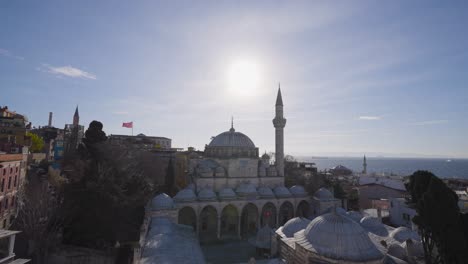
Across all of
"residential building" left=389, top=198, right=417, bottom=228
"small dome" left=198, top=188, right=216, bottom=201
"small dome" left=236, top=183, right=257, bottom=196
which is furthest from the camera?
"small dome" left=236, top=183, right=257, bottom=196

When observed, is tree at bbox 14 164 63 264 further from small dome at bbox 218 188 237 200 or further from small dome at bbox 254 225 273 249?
small dome at bbox 254 225 273 249

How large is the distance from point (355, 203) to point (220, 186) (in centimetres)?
1911

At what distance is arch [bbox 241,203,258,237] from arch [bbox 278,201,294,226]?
270 cm

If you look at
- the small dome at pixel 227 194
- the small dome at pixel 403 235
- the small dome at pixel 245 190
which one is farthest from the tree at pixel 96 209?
the small dome at pixel 403 235

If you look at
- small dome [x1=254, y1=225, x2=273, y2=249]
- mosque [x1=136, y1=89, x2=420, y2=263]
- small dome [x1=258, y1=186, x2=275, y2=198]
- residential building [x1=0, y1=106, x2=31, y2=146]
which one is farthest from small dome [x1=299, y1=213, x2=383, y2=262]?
residential building [x1=0, y1=106, x2=31, y2=146]

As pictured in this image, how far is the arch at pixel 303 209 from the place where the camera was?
1098 inches

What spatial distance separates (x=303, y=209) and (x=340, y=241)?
703 inches

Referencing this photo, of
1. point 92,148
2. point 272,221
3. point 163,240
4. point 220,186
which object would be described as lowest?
point 272,221

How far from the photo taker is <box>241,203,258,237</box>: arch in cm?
2633

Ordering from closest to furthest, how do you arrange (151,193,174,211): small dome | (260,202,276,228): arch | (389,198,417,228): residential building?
(151,193,174,211): small dome, (389,198,417,228): residential building, (260,202,276,228): arch

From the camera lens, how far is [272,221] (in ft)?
88.0

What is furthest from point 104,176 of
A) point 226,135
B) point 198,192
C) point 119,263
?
point 226,135

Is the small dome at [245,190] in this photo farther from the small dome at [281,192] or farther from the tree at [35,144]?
the tree at [35,144]

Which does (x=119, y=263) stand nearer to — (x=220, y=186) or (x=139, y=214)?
(x=139, y=214)
